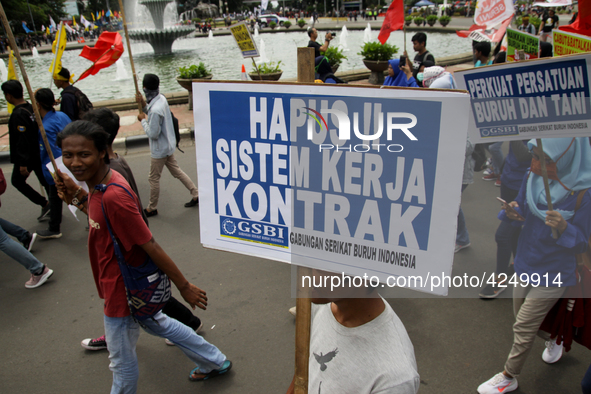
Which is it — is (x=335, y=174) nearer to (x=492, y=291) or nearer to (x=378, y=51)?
(x=492, y=291)

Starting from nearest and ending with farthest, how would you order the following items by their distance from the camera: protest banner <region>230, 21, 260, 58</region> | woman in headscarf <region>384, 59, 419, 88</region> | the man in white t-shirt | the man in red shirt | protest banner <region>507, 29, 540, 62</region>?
1. the man in white t-shirt
2. the man in red shirt
3. protest banner <region>507, 29, 540, 62</region>
4. woman in headscarf <region>384, 59, 419, 88</region>
5. protest banner <region>230, 21, 260, 58</region>

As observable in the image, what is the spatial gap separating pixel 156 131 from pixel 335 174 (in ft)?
15.2

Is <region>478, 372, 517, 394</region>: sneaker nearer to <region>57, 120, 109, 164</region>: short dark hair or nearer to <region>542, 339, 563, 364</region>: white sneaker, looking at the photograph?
<region>542, 339, 563, 364</region>: white sneaker

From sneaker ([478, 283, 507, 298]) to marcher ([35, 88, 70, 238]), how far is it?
184 inches

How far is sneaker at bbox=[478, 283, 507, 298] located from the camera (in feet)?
12.8

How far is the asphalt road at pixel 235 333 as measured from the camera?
3.08 meters

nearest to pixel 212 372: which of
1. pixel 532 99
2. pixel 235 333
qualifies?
pixel 235 333

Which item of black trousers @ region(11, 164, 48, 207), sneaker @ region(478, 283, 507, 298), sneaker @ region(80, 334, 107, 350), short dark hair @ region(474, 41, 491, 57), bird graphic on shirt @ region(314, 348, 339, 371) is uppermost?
short dark hair @ region(474, 41, 491, 57)

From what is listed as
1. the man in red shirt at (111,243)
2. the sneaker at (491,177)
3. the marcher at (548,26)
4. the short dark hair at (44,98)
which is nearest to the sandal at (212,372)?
the man in red shirt at (111,243)

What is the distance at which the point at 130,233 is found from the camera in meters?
2.31

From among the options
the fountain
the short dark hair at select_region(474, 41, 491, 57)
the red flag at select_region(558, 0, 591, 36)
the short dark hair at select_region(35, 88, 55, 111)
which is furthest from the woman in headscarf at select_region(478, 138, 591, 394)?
the fountain

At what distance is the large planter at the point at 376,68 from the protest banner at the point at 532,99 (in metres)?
9.93

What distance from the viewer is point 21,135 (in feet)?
16.8

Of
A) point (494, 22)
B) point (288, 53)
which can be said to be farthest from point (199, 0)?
point (494, 22)
